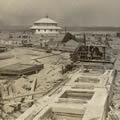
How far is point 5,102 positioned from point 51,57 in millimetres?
16057

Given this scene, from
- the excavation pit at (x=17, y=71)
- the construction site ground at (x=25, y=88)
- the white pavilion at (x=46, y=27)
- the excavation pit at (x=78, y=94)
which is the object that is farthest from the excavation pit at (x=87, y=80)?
the white pavilion at (x=46, y=27)

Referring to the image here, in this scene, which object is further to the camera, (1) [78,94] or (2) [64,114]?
(1) [78,94]

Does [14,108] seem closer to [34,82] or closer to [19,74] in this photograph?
[34,82]

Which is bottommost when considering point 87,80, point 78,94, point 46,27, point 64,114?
point 64,114

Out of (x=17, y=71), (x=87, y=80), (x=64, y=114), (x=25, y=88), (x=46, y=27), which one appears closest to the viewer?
(x=64, y=114)

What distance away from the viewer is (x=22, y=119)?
1015cm

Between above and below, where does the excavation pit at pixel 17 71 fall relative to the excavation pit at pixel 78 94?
above

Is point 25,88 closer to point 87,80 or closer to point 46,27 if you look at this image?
point 87,80

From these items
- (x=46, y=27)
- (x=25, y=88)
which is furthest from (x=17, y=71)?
(x=46, y=27)

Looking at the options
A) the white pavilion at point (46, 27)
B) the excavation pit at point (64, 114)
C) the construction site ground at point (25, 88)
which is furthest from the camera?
the white pavilion at point (46, 27)

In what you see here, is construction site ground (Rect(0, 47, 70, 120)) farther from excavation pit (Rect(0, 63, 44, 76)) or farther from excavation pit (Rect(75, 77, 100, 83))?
excavation pit (Rect(75, 77, 100, 83))

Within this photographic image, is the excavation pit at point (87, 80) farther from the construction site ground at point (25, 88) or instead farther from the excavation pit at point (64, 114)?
the excavation pit at point (64, 114)

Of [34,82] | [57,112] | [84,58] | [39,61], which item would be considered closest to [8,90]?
[34,82]

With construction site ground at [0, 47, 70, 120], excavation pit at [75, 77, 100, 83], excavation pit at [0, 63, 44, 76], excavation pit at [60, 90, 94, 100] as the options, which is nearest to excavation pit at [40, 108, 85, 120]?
construction site ground at [0, 47, 70, 120]
